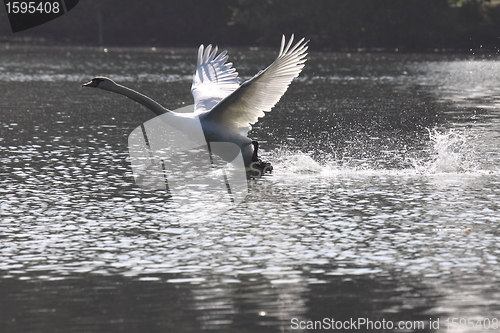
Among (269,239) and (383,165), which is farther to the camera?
(383,165)

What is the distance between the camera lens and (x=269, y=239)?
33.4 ft

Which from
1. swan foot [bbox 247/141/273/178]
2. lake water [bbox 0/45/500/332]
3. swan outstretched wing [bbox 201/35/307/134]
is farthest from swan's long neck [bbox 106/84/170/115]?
swan foot [bbox 247/141/273/178]

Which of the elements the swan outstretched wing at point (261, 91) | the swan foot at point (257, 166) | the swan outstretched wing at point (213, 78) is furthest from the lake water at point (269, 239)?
the swan outstretched wing at point (213, 78)

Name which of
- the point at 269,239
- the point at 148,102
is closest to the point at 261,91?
the point at 148,102

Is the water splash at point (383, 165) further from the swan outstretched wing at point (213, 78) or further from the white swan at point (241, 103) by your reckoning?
the swan outstretched wing at point (213, 78)

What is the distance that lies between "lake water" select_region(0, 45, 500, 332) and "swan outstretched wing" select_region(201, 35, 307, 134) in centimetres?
125

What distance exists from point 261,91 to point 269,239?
3852 millimetres

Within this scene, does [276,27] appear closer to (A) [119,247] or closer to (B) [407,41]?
(B) [407,41]

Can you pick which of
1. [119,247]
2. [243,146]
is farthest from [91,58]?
[119,247]

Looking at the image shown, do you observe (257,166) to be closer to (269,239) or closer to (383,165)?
(383,165)

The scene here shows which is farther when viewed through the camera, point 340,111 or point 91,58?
point 91,58

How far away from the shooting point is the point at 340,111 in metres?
28.1

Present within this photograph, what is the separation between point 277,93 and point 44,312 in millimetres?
6787

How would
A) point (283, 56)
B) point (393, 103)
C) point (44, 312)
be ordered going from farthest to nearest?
point (393, 103), point (283, 56), point (44, 312)
